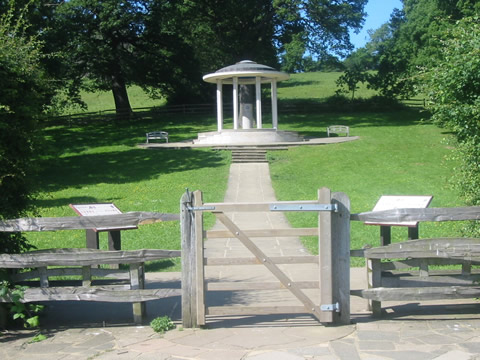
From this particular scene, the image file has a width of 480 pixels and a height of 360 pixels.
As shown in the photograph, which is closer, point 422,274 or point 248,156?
point 422,274

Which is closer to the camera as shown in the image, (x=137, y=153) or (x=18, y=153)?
(x=18, y=153)

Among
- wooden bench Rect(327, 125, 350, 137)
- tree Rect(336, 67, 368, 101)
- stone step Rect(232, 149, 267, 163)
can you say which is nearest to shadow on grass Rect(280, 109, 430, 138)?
wooden bench Rect(327, 125, 350, 137)

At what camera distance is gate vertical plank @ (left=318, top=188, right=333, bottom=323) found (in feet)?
19.5

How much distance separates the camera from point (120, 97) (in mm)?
46906

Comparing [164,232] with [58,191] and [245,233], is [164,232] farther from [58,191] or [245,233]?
[58,191]

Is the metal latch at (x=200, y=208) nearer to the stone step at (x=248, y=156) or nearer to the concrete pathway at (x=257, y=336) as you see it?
the concrete pathway at (x=257, y=336)

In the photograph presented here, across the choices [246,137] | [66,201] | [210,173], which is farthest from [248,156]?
[66,201]

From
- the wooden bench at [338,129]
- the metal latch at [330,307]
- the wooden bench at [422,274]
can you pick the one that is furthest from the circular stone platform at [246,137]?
the metal latch at [330,307]

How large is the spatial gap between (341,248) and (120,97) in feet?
142

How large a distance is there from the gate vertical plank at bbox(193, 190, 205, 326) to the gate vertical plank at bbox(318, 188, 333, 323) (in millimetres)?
1311

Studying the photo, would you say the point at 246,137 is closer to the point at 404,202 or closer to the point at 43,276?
the point at 404,202

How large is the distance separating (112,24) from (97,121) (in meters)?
8.37

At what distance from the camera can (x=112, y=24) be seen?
134 ft

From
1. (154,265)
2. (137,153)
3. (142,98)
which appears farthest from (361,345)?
(142,98)
